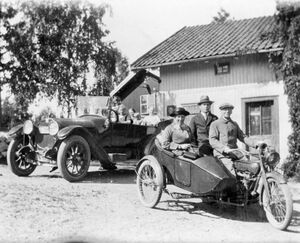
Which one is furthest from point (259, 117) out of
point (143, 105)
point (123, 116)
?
point (143, 105)

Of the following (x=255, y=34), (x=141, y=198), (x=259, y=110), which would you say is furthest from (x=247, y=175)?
(x=255, y=34)

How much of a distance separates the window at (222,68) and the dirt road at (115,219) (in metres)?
6.89

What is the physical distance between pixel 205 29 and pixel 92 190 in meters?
11.5

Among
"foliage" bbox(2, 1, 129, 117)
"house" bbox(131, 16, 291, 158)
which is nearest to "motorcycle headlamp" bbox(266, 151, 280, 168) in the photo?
"house" bbox(131, 16, 291, 158)

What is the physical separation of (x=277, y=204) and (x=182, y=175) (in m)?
1.42

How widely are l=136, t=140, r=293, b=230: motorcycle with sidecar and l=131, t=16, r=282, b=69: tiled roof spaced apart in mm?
7241

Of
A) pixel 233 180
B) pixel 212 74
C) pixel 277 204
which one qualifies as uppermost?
pixel 212 74

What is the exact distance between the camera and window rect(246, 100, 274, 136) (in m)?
13.4

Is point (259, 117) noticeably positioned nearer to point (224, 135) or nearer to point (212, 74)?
point (212, 74)

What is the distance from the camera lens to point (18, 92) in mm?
27547

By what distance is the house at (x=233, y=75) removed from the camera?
13180mm

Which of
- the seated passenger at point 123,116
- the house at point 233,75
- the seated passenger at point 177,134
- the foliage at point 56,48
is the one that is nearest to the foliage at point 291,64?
the house at point 233,75

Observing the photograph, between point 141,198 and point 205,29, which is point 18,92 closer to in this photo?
point 205,29

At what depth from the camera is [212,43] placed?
1553 cm
